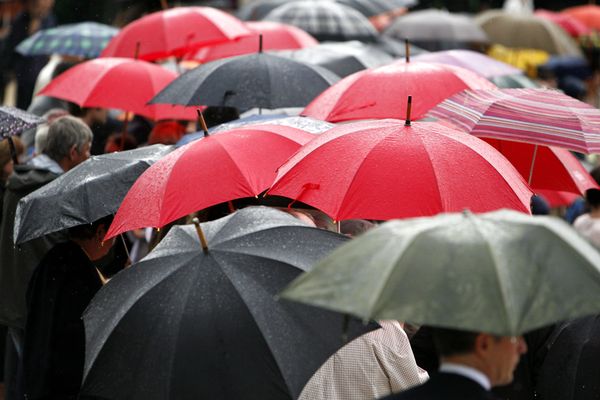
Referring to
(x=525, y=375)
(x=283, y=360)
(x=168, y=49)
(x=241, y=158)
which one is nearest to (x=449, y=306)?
(x=283, y=360)

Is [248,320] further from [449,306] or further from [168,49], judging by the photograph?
[168,49]

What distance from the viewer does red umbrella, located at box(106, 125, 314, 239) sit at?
5504 mm

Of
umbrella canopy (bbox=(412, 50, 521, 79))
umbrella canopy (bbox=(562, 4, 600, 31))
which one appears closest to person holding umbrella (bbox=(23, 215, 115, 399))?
umbrella canopy (bbox=(412, 50, 521, 79))

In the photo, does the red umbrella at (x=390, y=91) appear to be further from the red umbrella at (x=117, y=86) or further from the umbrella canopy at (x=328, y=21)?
the umbrella canopy at (x=328, y=21)

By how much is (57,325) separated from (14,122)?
1.59 m

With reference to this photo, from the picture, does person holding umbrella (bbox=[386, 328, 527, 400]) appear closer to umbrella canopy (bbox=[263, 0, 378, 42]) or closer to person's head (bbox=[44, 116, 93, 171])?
person's head (bbox=[44, 116, 93, 171])

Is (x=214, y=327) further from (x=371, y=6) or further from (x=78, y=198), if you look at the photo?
(x=371, y=6)

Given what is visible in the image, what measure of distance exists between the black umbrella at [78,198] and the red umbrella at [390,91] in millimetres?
1386

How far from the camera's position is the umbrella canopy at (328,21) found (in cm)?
1152

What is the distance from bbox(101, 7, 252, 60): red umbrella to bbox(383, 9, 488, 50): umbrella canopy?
3.80 meters

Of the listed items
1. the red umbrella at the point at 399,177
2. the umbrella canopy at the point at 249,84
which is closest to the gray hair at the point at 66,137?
the umbrella canopy at the point at 249,84

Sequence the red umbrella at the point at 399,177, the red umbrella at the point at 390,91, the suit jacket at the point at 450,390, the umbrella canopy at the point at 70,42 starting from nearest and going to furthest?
the suit jacket at the point at 450,390 → the red umbrella at the point at 399,177 → the red umbrella at the point at 390,91 → the umbrella canopy at the point at 70,42

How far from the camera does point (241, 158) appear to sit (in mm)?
5703

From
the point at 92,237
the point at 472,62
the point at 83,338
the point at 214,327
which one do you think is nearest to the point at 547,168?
the point at 472,62
